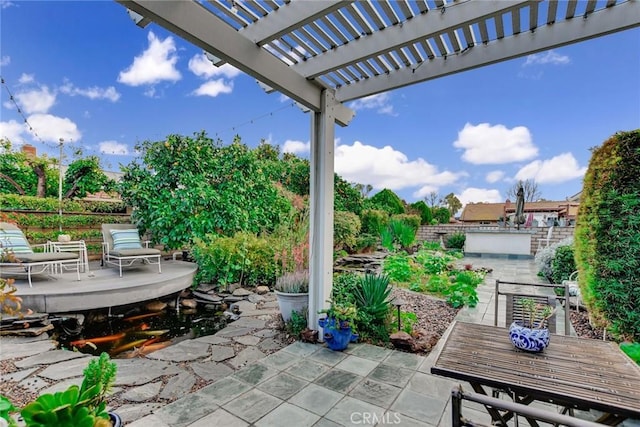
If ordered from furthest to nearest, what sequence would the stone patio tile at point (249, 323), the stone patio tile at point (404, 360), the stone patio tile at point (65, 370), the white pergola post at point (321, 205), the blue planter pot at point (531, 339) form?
the stone patio tile at point (249, 323) < the white pergola post at point (321, 205) < the stone patio tile at point (404, 360) < the stone patio tile at point (65, 370) < the blue planter pot at point (531, 339)

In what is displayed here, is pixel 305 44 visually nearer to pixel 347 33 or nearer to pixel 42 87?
pixel 347 33

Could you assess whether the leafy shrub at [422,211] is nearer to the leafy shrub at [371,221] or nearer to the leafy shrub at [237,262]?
the leafy shrub at [371,221]

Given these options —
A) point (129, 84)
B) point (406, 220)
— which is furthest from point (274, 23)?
point (406, 220)

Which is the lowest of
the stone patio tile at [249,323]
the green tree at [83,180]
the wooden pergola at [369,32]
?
the stone patio tile at [249,323]

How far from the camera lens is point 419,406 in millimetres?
2174

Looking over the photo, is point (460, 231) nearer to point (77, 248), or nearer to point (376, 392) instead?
point (376, 392)

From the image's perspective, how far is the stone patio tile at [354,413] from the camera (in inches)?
80.2

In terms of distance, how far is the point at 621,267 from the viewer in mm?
2875

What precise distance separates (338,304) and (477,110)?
8431 millimetres

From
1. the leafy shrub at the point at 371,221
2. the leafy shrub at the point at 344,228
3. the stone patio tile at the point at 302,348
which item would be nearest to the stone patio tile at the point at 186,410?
the stone patio tile at the point at 302,348

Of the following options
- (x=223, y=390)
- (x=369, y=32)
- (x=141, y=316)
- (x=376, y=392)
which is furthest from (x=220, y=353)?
(x=369, y=32)

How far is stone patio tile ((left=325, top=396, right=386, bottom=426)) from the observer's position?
2.04 metres

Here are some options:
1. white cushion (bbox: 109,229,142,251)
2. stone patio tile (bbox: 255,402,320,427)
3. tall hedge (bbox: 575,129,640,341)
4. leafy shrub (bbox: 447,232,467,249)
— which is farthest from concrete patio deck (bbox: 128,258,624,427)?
leafy shrub (bbox: 447,232,467,249)

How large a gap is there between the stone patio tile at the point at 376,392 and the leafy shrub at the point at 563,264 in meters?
4.87
